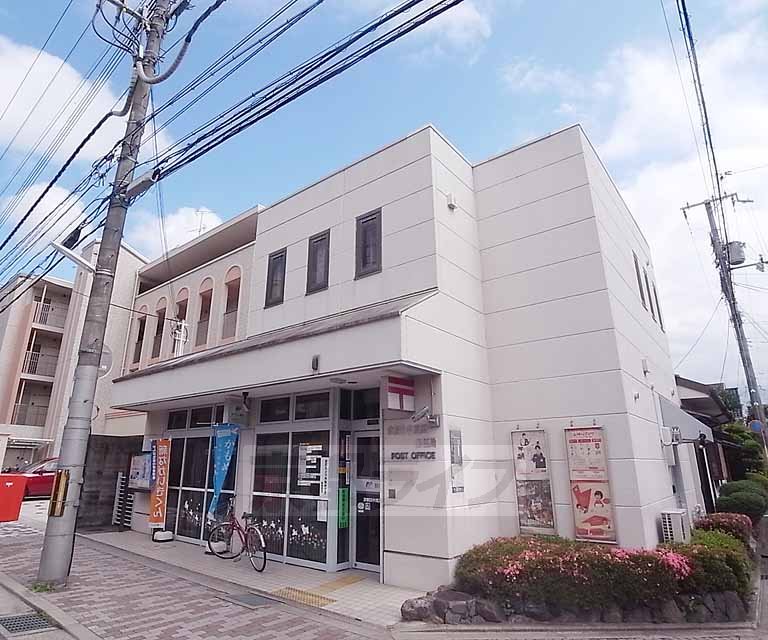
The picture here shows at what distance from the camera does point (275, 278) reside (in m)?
10.4

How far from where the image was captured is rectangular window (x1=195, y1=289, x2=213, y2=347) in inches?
516

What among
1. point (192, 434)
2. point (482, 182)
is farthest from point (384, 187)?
point (192, 434)

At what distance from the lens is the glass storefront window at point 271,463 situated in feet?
28.3

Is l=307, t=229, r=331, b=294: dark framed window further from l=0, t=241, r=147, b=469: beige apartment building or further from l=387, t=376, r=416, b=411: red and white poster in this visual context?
l=0, t=241, r=147, b=469: beige apartment building

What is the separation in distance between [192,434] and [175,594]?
189 inches

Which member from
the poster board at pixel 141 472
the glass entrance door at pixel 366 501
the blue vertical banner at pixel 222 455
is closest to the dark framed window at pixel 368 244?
the glass entrance door at pixel 366 501

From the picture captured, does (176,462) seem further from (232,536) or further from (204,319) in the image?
(204,319)

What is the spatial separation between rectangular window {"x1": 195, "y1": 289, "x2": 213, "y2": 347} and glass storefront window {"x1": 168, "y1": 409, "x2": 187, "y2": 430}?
216 cm

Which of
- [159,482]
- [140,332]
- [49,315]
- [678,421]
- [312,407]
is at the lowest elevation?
[159,482]

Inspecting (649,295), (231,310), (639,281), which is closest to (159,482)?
(231,310)

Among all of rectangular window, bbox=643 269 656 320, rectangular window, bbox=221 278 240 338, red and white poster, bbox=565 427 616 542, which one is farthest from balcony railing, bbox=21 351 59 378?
rectangular window, bbox=643 269 656 320

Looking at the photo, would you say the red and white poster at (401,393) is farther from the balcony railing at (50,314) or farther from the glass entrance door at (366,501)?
the balcony railing at (50,314)

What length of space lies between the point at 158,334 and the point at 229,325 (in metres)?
5.13

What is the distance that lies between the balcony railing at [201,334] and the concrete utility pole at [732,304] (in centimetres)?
1442
